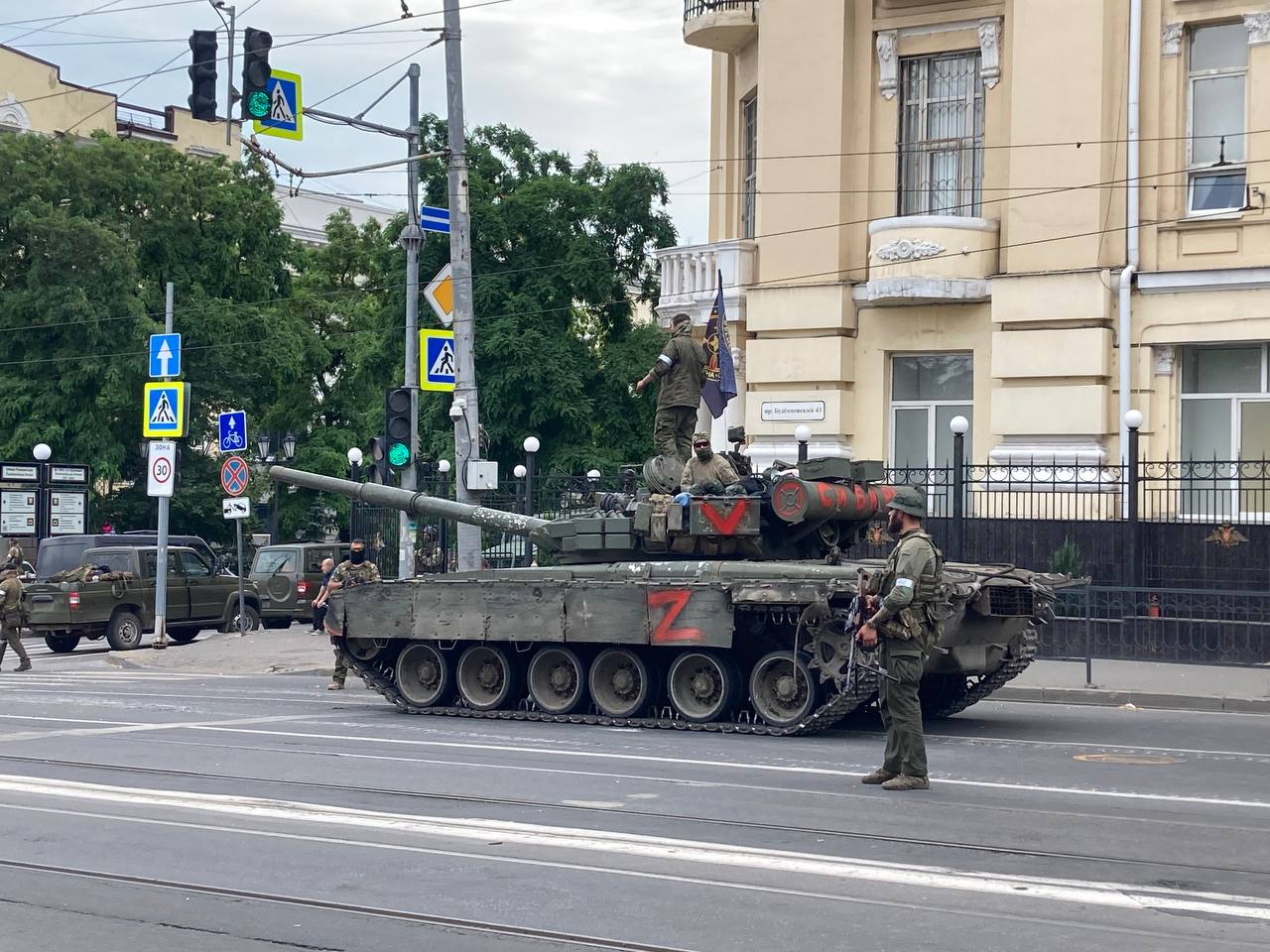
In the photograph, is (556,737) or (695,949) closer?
(695,949)

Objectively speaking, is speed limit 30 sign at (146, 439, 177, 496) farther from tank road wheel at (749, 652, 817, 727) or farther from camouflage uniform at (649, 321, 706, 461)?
tank road wheel at (749, 652, 817, 727)

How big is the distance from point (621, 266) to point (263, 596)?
1228 cm

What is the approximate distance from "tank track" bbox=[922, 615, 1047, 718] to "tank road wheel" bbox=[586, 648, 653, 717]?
8.54ft

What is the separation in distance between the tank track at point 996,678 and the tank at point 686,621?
2cm

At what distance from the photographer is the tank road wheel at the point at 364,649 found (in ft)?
55.1

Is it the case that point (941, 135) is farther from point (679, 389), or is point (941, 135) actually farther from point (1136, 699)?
point (1136, 699)

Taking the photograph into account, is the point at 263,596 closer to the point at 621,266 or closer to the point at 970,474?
the point at 621,266

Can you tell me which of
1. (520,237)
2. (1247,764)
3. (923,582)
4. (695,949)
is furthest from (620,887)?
(520,237)

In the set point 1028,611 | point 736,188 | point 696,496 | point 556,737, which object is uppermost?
point 736,188

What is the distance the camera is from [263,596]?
32750mm

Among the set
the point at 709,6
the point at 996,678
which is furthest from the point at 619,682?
the point at 709,6

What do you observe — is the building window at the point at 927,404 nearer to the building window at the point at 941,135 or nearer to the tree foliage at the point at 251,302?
the building window at the point at 941,135

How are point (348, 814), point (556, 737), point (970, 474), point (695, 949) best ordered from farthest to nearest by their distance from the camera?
point (970, 474)
point (556, 737)
point (348, 814)
point (695, 949)

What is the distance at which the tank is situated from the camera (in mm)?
13703
